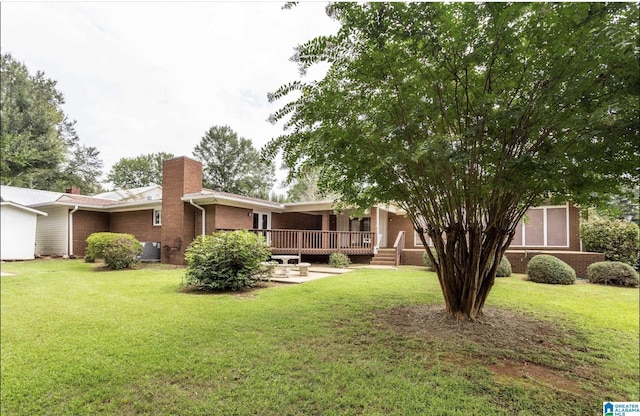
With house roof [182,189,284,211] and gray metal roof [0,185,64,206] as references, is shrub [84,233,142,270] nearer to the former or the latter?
house roof [182,189,284,211]

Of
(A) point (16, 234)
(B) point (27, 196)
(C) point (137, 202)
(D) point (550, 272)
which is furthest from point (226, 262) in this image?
(B) point (27, 196)

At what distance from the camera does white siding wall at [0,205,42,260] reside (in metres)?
9.97

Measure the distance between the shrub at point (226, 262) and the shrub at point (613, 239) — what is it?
33.7 ft

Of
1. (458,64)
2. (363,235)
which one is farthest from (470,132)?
(363,235)

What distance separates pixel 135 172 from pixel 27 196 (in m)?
14.3

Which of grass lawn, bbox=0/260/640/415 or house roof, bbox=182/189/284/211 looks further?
house roof, bbox=182/189/284/211

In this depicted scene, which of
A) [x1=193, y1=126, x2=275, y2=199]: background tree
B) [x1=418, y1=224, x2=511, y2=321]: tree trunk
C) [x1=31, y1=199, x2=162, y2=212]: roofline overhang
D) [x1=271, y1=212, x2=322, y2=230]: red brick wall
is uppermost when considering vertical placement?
[x1=193, y1=126, x2=275, y2=199]: background tree

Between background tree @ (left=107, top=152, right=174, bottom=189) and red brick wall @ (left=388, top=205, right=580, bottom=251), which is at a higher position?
background tree @ (left=107, top=152, right=174, bottom=189)

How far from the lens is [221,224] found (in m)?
12.4

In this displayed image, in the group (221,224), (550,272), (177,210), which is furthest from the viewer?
(177,210)

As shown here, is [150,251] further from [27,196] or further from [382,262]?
[382,262]

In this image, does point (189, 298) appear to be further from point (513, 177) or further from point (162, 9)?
point (513, 177)

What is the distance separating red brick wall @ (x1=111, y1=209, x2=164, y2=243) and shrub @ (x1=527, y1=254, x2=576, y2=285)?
14.9 m

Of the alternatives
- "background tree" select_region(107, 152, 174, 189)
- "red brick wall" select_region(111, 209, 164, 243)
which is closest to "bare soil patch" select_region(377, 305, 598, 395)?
"red brick wall" select_region(111, 209, 164, 243)
